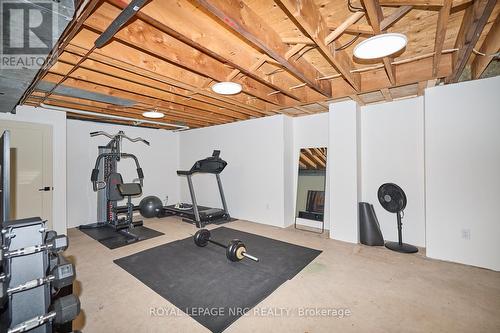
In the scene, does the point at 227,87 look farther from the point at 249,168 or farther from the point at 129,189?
the point at 129,189

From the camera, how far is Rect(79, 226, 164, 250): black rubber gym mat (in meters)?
3.96

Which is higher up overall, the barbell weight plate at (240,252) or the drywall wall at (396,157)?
the drywall wall at (396,157)

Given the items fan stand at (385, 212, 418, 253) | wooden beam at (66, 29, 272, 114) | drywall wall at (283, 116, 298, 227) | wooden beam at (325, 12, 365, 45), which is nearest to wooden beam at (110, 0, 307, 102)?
wooden beam at (66, 29, 272, 114)

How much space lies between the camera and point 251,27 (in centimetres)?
184

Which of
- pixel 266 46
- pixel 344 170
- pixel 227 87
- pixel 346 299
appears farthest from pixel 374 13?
pixel 344 170

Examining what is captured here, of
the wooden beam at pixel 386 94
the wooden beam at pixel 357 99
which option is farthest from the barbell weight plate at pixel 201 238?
the wooden beam at pixel 386 94

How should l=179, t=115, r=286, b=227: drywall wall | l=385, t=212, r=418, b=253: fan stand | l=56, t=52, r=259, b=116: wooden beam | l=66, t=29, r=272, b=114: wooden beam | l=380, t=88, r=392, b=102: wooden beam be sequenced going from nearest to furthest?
l=66, t=29, r=272, b=114: wooden beam
l=56, t=52, r=259, b=116: wooden beam
l=380, t=88, r=392, b=102: wooden beam
l=385, t=212, r=418, b=253: fan stand
l=179, t=115, r=286, b=227: drywall wall

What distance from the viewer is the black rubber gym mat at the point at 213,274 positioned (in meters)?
2.17

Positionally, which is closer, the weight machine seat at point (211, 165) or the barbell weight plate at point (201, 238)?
the barbell weight plate at point (201, 238)

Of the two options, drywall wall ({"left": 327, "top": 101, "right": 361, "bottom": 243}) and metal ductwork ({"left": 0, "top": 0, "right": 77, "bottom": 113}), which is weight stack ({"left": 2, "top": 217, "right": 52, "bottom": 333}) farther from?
drywall wall ({"left": 327, "top": 101, "right": 361, "bottom": 243})

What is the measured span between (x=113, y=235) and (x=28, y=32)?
3.86 meters

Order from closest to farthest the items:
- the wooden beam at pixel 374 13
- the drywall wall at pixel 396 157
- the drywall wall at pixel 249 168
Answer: the wooden beam at pixel 374 13
the drywall wall at pixel 396 157
the drywall wall at pixel 249 168

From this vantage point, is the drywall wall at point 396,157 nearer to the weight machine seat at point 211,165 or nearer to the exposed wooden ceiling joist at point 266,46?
the exposed wooden ceiling joist at point 266,46

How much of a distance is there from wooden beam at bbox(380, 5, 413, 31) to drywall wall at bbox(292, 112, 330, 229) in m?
3.07
